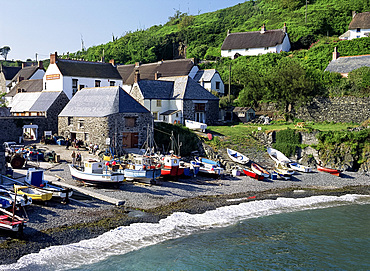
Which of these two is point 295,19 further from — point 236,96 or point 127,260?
point 127,260

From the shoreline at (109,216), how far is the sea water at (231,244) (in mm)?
578

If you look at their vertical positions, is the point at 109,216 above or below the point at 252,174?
below

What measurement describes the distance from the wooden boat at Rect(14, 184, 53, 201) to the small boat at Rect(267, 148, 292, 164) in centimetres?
2336

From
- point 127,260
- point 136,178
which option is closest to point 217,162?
point 136,178

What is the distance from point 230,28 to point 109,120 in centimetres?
7412

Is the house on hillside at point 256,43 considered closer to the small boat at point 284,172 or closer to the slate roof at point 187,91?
the slate roof at point 187,91

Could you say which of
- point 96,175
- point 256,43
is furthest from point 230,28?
point 96,175

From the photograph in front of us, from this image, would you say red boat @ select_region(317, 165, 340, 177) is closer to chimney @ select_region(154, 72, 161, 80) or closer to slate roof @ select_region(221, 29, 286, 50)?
chimney @ select_region(154, 72, 161, 80)

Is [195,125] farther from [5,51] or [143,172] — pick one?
[5,51]

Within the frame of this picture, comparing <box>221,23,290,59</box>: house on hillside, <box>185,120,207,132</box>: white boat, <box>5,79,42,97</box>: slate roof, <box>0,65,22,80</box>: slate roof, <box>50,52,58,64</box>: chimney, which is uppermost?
<box>221,23,290,59</box>: house on hillside

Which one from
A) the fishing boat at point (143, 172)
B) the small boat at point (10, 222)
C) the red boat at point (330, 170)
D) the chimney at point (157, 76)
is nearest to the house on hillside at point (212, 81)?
the chimney at point (157, 76)

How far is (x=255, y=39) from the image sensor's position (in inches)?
3046

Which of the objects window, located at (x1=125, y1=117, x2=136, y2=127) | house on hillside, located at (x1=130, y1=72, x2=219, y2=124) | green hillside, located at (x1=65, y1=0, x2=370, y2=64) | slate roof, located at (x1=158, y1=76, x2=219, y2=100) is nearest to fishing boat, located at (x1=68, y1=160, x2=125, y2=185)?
window, located at (x1=125, y1=117, x2=136, y2=127)

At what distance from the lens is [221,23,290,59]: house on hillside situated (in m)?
74.1
